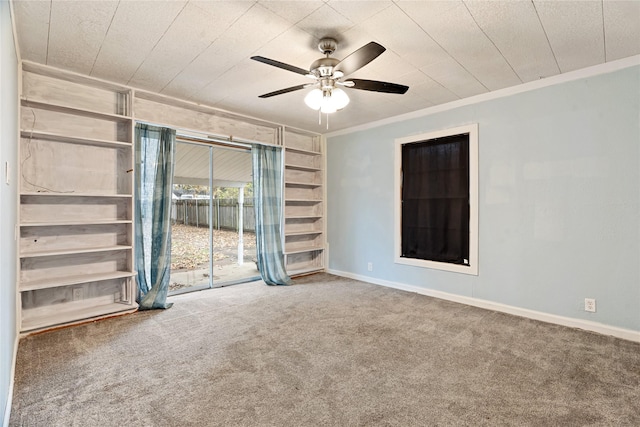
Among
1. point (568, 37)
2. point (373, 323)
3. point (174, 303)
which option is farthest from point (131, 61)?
point (568, 37)

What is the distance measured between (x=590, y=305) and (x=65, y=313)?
5000 mm

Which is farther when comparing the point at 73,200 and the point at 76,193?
the point at 73,200

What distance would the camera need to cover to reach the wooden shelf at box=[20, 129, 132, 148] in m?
2.79

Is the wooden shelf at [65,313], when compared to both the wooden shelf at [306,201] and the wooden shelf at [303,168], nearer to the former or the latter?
the wooden shelf at [306,201]

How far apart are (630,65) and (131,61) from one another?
14.2 ft

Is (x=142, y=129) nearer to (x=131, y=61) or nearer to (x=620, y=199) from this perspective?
(x=131, y=61)

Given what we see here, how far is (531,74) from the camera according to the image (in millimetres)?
3004

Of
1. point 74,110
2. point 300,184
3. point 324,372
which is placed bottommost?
point 324,372

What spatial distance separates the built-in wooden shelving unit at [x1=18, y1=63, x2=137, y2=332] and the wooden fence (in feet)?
2.47

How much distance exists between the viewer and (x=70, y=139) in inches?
119

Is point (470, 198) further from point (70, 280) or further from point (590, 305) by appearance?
point (70, 280)

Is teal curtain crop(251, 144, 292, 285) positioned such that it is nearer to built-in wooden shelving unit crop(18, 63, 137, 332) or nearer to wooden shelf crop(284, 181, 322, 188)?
wooden shelf crop(284, 181, 322, 188)

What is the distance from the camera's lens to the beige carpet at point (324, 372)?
1737mm

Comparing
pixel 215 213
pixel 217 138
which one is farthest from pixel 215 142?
pixel 215 213
